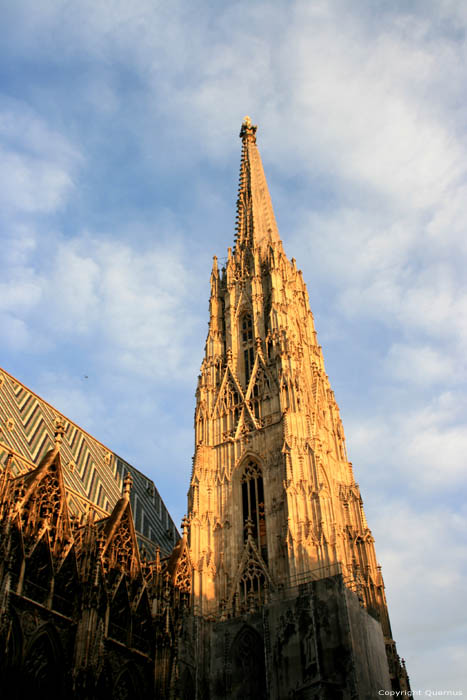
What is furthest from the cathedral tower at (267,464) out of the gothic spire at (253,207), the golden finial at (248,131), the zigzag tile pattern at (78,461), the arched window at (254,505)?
the golden finial at (248,131)

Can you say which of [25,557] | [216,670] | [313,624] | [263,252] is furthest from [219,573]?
[263,252]

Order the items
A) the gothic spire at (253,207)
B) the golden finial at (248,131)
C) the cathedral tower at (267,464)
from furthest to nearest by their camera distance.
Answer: the golden finial at (248,131)
the gothic spire at (253,207)
the cathedral tower at (267,464)

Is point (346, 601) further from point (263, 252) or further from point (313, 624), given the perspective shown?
point (263, 252)

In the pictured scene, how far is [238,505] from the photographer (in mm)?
31766

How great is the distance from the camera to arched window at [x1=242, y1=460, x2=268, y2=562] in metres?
30.4

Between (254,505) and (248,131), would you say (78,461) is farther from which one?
(248,131)

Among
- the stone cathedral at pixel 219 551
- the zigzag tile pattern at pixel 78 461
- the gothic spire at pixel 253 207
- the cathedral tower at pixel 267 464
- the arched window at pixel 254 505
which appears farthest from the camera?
the gothic spire at pixel 253 207

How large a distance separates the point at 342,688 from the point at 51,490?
473 inches

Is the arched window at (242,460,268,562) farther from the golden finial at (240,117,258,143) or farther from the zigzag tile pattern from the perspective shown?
the golden finial at (240,117,258,143)

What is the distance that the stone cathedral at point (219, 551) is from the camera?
22281 millimetres

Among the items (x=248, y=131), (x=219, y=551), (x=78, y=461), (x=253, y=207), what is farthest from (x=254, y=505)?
(x=248, y=131)

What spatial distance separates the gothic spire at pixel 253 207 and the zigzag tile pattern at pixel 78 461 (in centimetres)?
1600

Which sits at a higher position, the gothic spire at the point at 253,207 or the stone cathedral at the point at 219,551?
the gothic spire at the point at 253,207

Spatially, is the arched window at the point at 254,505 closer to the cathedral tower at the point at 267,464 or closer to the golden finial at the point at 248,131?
the cathedral tower at the point at 267,464
